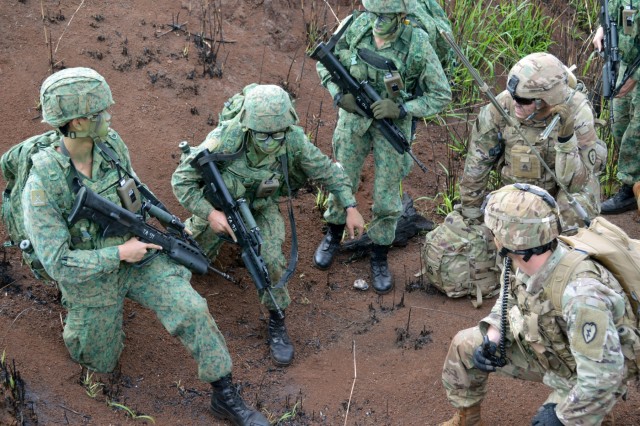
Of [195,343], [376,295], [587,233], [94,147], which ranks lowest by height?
[376,295]

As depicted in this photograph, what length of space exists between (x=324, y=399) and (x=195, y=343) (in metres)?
0.96

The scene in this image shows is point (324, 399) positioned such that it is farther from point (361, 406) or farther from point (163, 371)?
point (163, 371)

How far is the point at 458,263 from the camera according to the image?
20.9 feet

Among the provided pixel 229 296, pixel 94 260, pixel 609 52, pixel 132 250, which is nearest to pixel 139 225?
pixel 132 250

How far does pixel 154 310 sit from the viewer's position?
5.11 m

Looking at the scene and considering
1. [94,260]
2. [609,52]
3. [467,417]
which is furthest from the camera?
[609,52]

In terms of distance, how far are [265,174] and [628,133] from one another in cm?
332

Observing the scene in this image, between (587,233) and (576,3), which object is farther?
(576,3)

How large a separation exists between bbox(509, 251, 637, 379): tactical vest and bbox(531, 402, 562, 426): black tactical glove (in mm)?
173

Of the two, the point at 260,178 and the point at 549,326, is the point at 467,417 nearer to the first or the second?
the point at 549,326

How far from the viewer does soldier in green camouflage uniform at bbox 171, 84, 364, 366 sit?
5426 mm

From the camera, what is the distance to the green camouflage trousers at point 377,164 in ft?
21.0

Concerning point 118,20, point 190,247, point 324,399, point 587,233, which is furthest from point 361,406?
point 118,20

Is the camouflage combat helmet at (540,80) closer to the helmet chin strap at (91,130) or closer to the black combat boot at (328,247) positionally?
the black combat boot at (328,247)
